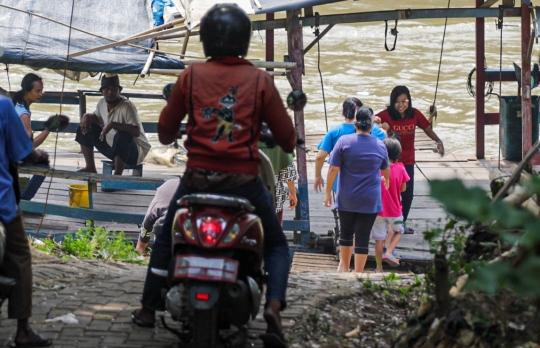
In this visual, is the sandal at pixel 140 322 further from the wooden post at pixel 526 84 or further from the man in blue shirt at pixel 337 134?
the wooden post at pixel 526 84

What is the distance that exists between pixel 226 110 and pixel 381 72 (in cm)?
1919

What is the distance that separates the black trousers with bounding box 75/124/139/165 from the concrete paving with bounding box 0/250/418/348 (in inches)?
144

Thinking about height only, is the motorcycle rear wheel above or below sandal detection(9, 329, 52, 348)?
above

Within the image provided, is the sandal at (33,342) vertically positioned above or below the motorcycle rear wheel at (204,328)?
below

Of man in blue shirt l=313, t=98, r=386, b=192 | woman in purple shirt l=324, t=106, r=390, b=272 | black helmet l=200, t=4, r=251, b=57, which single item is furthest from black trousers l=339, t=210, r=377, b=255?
black helmet l=200, t=4, r=251, b=57

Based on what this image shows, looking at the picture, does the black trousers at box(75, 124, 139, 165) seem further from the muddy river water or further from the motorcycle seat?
the motorcycle seat

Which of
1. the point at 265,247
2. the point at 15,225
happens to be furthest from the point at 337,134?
the point at 15,225

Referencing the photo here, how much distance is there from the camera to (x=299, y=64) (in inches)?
344

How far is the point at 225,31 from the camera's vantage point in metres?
3.84

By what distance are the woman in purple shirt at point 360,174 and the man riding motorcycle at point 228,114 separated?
3.68 metres

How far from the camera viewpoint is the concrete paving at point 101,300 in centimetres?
442

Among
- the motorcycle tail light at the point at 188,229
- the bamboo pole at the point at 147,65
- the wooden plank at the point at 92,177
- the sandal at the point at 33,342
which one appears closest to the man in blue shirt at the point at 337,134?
the wooden plank at the point at 92,177

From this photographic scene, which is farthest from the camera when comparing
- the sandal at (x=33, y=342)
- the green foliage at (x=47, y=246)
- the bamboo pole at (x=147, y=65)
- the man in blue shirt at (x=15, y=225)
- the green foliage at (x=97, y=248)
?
the bamboo pole at (x=147, y=65)

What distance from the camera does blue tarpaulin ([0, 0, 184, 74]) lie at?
8641 millimetres
